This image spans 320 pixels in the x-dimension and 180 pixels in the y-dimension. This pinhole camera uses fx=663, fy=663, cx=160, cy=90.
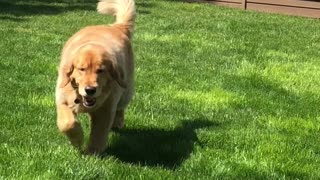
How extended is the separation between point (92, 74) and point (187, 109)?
246 centimetres

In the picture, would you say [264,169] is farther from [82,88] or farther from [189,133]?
[82,88]

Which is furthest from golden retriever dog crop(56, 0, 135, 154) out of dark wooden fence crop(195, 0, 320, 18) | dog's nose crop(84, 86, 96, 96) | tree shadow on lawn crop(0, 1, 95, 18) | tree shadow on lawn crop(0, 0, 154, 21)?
dark wooden fence crop(195, 0, 320, 18)

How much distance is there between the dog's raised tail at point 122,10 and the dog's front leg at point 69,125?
1.68 m

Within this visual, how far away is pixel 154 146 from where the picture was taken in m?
5.75

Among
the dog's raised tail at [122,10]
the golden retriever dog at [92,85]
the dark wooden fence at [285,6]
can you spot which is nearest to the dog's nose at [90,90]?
the golden retriever dog at [92,85]

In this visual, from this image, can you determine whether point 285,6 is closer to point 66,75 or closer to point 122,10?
point 122,10

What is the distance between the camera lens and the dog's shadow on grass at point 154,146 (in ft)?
17.9

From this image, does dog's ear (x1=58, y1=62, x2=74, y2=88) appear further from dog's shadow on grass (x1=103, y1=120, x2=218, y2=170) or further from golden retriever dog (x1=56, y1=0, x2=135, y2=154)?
dog's shadow on grass (x1=103, y1=120, x2=218, y2=170)

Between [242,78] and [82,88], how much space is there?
4.42 meters

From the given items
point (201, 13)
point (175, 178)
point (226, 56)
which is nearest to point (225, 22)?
point (201, 13)

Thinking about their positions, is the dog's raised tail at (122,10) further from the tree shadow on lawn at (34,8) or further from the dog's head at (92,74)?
the tree shadow on lawn at (34,8)

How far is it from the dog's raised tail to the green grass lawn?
914 millimetres

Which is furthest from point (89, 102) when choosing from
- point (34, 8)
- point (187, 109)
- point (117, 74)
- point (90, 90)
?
point (34, 8)

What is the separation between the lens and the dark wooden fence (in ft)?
62.3
